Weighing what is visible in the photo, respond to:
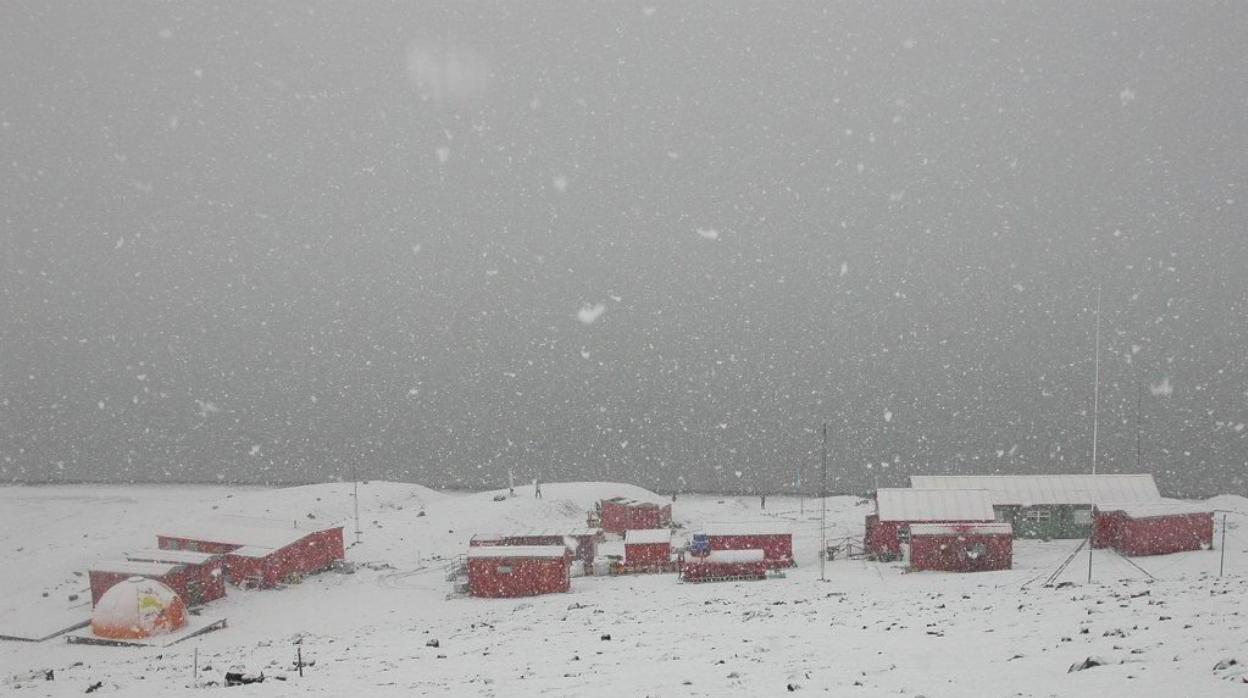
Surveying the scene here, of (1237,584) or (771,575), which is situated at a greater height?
(1237,584)

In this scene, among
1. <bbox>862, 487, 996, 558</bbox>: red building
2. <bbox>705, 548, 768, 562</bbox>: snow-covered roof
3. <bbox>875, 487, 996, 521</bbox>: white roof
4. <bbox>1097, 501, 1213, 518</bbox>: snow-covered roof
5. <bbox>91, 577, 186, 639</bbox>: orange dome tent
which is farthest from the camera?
<bbox>875, 487, 996, 521</bbox>: white roof

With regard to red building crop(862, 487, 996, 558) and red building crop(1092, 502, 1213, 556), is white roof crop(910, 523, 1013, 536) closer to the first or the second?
red building crop(862, 487, 996, 558)

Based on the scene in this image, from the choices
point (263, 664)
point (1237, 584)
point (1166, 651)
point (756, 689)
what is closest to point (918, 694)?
point (756, 689)

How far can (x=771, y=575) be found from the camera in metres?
36.7

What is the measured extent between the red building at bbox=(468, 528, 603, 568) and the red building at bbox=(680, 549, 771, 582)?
8417 millimetres

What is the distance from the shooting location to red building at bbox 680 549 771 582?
35562 mm

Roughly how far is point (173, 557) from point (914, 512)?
126 ft

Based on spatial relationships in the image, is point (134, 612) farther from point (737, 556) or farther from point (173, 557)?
point (737, 556)

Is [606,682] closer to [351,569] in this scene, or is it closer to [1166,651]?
[1166,651]

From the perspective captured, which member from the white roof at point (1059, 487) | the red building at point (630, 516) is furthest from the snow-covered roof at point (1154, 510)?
the red building at point (630, 516)

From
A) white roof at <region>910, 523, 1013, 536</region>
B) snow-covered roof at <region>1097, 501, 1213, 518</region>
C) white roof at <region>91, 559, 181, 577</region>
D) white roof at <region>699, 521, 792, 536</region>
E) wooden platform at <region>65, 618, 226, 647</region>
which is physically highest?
snow-covered roof at <region>1097, 501, 1213, 518</region>

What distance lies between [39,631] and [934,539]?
3943 cm

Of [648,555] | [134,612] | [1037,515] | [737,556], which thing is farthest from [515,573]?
[1037,515]

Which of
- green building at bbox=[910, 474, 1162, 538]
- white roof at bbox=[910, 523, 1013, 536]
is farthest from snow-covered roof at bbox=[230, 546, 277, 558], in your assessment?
green building at bbox=[910, 474, 1162, 538]
